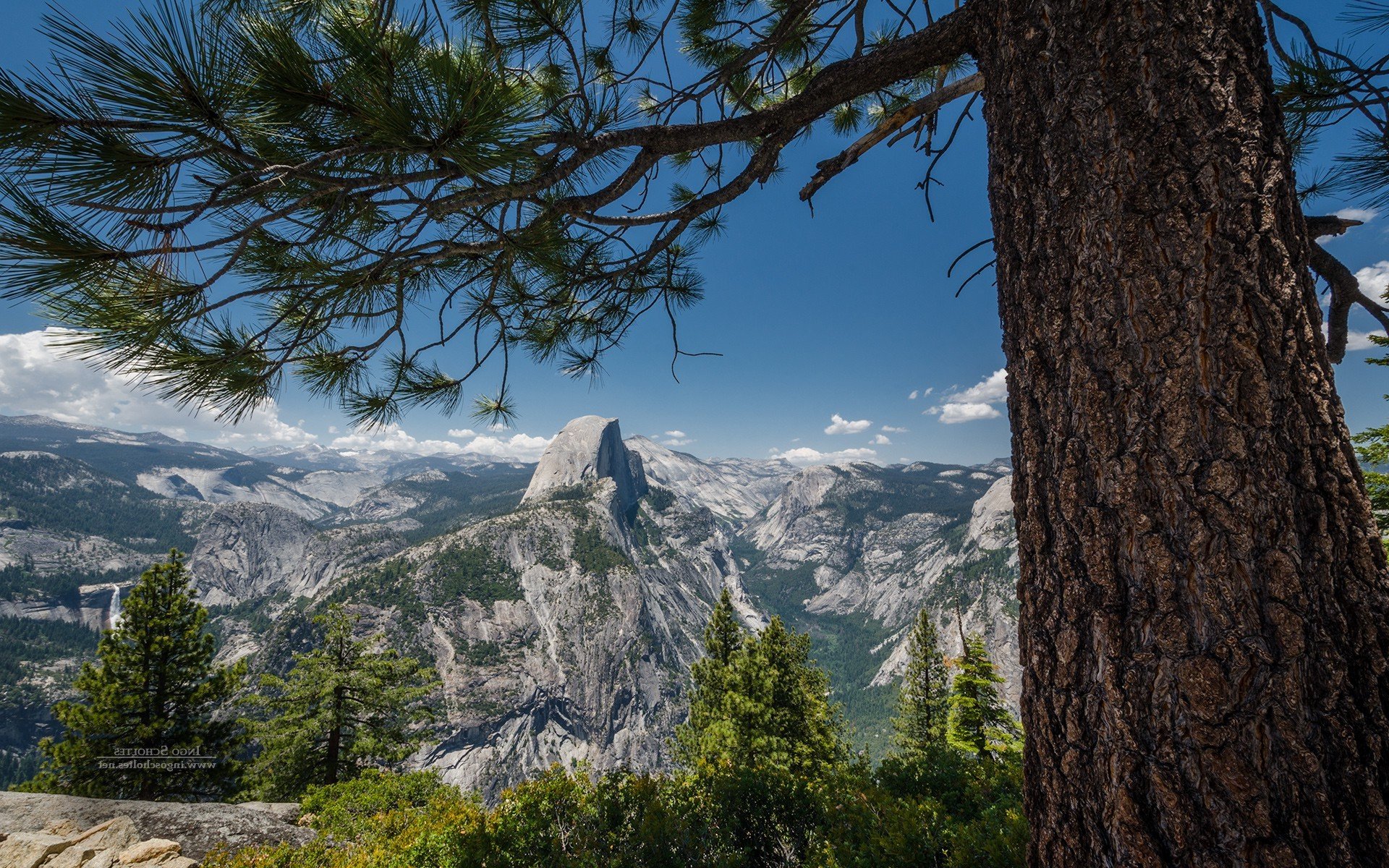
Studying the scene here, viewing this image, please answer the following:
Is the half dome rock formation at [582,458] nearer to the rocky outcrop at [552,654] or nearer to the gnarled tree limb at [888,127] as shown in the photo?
the rocky outcrop at [552,654]

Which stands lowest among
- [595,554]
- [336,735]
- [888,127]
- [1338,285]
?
[595,554]

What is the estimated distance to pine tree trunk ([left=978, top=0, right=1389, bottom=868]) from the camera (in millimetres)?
918

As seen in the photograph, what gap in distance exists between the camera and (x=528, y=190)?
179 centimetres

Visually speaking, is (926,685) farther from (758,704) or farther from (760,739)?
(758,704)

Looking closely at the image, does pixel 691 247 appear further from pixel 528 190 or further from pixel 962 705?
pixel 962 705

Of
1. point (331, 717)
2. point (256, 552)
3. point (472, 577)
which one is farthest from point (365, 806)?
point (256, 552)

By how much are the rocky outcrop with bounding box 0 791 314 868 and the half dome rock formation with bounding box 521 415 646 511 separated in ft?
465

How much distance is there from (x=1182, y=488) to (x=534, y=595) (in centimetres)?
10910

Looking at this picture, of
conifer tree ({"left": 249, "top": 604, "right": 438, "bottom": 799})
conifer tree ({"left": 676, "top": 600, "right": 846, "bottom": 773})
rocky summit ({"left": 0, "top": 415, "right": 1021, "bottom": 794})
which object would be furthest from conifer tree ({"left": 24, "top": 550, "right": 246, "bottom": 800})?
rocky summit ({"left": 0, "top": 415, "right": 1021, "bottom": 794})

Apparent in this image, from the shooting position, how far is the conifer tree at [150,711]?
968cm

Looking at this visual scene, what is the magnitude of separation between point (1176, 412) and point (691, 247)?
9.81 ft

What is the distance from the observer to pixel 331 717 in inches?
471

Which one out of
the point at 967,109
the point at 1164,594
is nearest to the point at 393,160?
the point at 1164,594

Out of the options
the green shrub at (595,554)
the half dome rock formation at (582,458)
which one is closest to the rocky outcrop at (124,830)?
the green shrub at (595,554)
